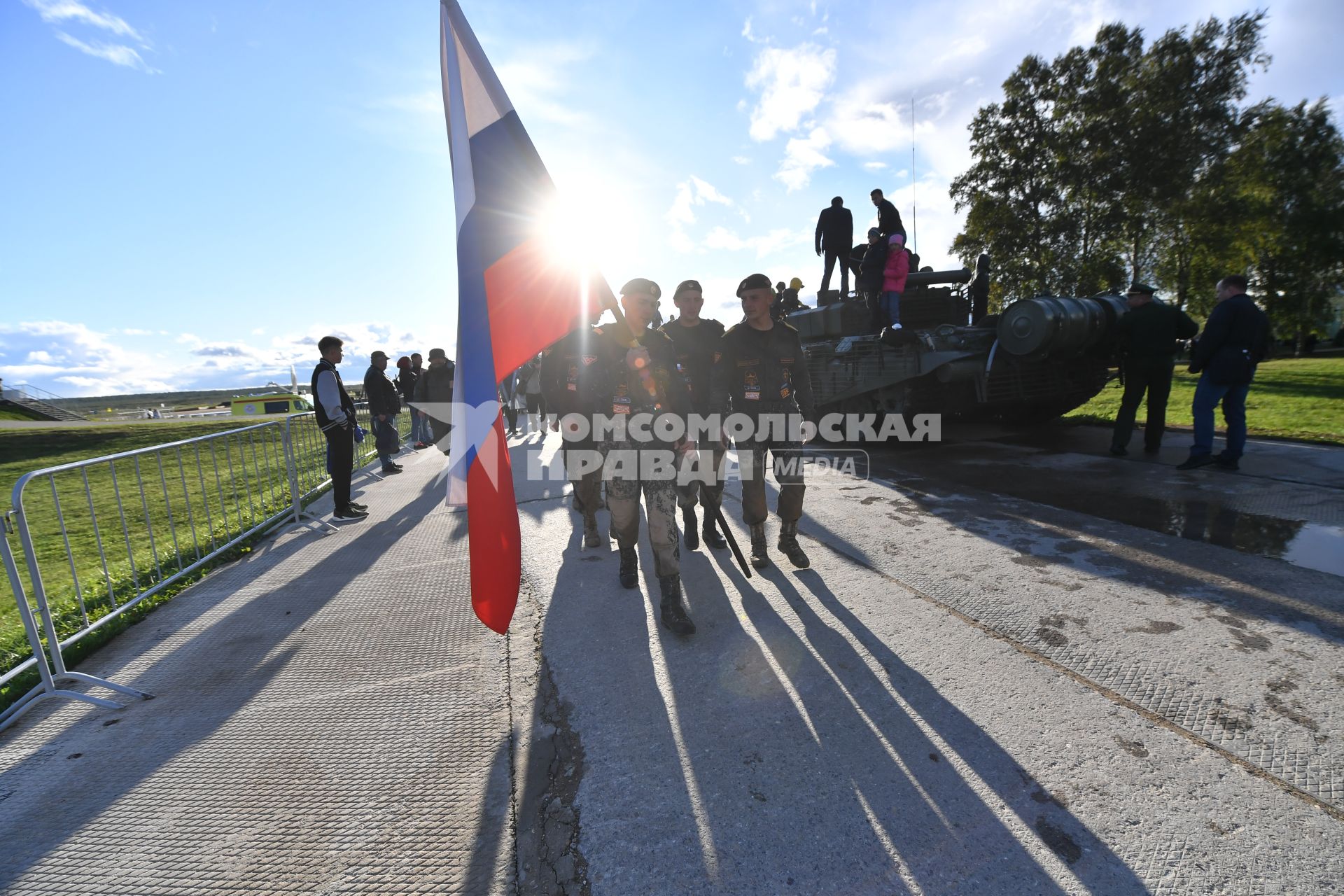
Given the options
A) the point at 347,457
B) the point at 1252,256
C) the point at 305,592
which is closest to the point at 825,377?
the point at 347,457

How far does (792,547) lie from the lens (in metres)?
3.96

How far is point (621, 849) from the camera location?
5.64 ft

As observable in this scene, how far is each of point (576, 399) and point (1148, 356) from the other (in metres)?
6.08

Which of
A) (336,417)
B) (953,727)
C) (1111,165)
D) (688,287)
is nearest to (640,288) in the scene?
(688,287)

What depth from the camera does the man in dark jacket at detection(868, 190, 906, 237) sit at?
24.3 feet

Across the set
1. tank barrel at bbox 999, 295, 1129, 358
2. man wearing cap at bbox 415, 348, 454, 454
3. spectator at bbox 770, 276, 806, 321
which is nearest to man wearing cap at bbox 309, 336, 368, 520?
man wearing cap at bbox 415, 348, 454, 454

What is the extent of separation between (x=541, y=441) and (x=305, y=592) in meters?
7.28

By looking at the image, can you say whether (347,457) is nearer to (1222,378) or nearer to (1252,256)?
(1222,378)

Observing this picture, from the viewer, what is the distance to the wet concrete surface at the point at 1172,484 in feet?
12.8

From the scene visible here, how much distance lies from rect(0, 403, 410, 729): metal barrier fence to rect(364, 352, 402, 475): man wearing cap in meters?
0.44

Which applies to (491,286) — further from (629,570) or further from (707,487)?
(707,487)

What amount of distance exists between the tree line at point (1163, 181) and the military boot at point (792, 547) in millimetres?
22048

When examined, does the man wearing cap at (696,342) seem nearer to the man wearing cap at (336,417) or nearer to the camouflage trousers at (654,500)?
the camouflage trousers at (654,500)

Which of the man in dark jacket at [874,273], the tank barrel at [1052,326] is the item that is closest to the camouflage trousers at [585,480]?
the tank barrel at [1052,326]
